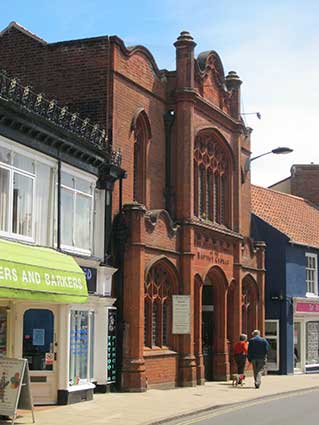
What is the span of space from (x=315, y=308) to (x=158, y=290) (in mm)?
14047

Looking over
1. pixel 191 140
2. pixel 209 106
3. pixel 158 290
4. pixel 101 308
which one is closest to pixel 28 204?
pixel 101 308

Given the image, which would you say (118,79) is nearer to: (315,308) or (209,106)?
(209,106)

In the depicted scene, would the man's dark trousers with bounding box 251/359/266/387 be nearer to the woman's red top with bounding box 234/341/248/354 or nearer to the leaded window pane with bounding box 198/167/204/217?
the woman's red top with bounding box 234/341/248/354

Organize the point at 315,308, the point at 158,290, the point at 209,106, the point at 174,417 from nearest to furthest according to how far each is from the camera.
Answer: the point at 174,417
the point at 158,290
the point at 209,106
the point at 315,308

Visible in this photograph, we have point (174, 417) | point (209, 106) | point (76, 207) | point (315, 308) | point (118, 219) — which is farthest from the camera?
point (315, 308)

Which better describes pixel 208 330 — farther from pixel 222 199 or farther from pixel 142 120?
pixel 142 120

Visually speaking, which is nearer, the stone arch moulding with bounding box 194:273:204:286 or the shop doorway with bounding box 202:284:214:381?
the stone arch moulding with bounding box 194:273:204:286

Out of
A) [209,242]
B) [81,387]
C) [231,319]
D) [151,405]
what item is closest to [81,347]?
[81,387]

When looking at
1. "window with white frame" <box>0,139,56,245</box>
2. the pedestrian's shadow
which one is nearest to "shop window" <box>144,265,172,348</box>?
the pedestrian's shadow

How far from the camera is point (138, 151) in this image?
24891mm

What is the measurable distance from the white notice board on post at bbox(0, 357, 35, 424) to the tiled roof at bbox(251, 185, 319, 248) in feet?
69.5

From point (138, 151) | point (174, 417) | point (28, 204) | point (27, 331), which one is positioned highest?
point (138, 151)

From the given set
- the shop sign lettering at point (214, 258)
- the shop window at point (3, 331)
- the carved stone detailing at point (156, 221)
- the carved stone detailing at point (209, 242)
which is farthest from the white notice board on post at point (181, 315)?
the shop window at point (3, 331)

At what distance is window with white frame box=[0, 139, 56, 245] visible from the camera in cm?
1733
